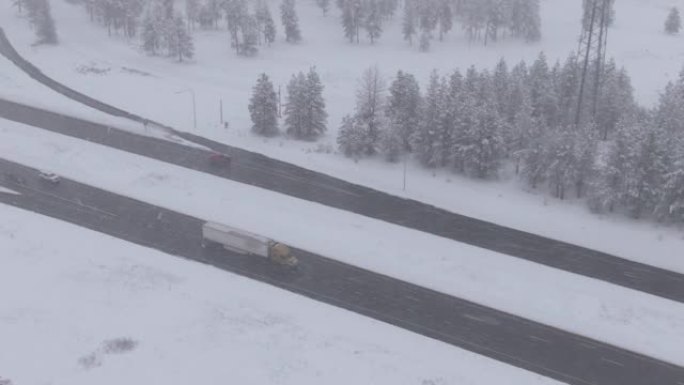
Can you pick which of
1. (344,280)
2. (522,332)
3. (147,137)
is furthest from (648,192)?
(147,137)

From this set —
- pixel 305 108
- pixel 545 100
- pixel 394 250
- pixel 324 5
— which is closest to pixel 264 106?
pixel 305 108

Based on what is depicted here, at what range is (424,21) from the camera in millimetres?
126625

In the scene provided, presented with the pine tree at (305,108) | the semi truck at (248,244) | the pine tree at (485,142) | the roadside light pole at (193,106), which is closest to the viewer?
the semi truck at (248,244)

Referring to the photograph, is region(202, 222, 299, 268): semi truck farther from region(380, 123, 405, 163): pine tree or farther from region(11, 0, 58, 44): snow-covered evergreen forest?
region(11, 0, 58, 44): snow-covered evergreen forest

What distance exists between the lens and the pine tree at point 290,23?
12388 cm

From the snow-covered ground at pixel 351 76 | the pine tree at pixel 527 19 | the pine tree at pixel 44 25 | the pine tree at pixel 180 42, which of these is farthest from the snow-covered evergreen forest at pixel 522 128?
the pine tree at pixel 527 19

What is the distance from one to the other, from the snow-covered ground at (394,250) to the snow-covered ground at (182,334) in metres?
7.88

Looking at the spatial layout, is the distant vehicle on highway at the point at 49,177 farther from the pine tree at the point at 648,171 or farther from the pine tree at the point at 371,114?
the pine tree at the point at 648,171

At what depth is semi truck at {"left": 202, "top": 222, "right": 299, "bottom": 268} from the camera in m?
52.7

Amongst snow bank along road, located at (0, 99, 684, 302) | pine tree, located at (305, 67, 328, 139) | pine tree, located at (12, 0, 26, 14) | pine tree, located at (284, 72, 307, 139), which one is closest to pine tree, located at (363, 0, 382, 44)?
pine tree, located at (305, 67, 328, 139)

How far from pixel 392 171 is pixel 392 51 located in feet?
184

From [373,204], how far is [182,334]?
2538 cm

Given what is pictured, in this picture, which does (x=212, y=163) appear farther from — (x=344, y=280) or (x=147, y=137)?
(x=344, y=280)

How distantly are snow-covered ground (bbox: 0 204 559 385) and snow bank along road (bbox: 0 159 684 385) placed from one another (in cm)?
134
